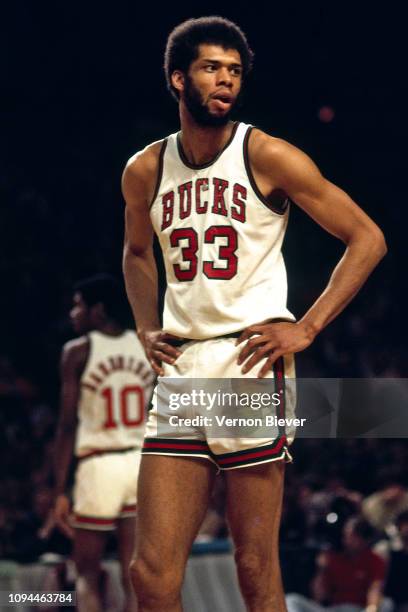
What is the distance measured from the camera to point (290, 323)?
9.79 ft

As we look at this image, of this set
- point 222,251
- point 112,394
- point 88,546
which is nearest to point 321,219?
point 222,251

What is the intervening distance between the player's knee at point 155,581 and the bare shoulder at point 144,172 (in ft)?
3.41

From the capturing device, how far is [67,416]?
17.0 ft

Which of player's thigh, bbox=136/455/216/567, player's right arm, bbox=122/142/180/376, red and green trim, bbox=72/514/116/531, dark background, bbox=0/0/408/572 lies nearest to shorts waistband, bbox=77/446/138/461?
red and green trim, bbox=72/514/116/531

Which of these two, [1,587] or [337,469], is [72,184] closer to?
[337,469]

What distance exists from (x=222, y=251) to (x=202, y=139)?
339 millimetres

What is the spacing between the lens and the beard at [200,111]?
3.00 metres

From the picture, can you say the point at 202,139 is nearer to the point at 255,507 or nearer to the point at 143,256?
the point at 143,256

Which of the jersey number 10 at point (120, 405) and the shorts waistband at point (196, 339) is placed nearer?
the shorts waistband at point (196, 339)

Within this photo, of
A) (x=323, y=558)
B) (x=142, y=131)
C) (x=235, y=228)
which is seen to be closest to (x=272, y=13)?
(x=142, y=131)

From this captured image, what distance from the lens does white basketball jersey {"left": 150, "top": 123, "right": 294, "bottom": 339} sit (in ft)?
9.67

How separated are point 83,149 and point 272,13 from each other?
3.43 meters

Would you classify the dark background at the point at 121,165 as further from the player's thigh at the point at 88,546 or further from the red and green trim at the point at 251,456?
the red and green trim at the point at 251,456

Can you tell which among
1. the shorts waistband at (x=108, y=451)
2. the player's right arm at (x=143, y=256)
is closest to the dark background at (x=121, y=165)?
the shorts waistband at (x=108, y=451)
